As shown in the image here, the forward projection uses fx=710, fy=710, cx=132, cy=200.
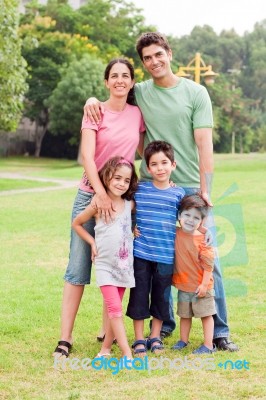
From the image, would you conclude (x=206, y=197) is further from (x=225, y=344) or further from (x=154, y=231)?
(x=225, y=344)

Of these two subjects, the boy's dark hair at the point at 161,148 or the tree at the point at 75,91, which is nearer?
the boy's dark hair at the point at 161,148

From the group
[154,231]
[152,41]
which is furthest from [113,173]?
[152,41]

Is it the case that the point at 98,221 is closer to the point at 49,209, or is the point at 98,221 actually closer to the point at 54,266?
the point at 54,266

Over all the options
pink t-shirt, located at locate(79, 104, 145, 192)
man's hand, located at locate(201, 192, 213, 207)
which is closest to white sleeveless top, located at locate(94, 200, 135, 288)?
pink t-shirt, located at locate(79, 104, 145, 192)

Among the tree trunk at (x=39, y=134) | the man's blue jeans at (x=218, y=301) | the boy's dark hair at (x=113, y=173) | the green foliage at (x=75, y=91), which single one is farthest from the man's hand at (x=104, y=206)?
the tree trunk at (x=39, y=134)

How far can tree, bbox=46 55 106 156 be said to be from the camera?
34.1m

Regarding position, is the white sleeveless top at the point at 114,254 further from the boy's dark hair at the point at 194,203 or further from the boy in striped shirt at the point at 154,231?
the boy's dark hair at the point at 194,203

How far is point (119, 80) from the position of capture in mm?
4453

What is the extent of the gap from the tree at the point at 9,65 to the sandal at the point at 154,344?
50.0 feet

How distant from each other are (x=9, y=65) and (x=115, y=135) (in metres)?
15.3

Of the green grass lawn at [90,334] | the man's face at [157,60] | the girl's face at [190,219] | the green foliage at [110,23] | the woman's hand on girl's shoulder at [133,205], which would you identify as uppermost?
the green foliage at [110,23]

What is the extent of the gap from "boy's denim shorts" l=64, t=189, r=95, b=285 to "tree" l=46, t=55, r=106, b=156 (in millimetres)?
29698

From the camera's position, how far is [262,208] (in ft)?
44.8

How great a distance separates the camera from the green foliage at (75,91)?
34125 mm
